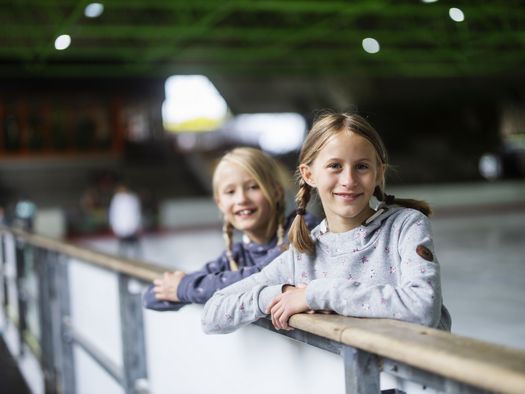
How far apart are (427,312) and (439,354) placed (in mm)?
412

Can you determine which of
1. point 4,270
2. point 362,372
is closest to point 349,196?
point 362,372

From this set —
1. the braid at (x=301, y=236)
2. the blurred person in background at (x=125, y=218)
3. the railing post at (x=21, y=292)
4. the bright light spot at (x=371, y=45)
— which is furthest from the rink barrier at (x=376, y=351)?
the bright light spot at (x=371, y=45)

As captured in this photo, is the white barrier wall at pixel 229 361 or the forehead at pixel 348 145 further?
the forehead at pixel 348 145

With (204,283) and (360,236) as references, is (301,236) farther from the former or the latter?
(204,283)

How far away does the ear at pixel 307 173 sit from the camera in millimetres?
1842

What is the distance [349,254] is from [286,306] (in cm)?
24

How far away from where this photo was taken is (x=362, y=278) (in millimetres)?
1684

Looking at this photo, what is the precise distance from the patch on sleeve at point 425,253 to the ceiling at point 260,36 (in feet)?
41.9

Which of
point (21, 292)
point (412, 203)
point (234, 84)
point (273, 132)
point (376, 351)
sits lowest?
point (21, 292)

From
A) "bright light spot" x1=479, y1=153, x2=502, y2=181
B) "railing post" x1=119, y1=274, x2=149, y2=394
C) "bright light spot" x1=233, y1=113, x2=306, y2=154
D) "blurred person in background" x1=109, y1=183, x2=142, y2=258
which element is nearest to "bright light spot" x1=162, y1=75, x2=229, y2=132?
"bright light spot" x1=233, y1=113, x2=306, y2=154

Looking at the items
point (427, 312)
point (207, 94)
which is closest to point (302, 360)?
point (427, 312)

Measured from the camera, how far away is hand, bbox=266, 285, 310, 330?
5.13 feet

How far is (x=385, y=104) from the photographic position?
3030cm

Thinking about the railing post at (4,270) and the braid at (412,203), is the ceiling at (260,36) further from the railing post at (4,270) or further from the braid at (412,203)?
the braid at (412,203)
